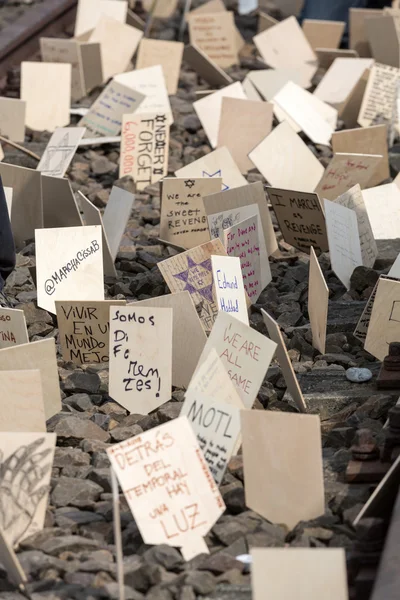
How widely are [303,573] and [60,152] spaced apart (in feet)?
14.9

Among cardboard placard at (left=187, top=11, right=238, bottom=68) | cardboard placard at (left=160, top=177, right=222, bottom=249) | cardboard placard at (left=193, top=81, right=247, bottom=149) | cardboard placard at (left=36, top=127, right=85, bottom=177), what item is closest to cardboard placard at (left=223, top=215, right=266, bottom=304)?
cardboard placard at (left=160, top=177, right=222, bottom=249)

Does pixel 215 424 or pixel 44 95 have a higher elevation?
pixel 215 424

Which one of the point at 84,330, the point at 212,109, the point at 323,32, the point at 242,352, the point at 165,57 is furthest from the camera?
the point at 323,32

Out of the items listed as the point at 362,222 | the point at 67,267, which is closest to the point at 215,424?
the point at 67,267

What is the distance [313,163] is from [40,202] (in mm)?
1771

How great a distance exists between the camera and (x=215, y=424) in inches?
138

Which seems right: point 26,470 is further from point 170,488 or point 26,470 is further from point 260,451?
point 260,451

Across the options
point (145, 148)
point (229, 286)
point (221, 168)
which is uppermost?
point (229, 286)

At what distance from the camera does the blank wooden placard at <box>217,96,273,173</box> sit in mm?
7531

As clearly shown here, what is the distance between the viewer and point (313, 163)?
23.1ft

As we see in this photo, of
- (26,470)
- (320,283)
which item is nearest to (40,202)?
(320,283)

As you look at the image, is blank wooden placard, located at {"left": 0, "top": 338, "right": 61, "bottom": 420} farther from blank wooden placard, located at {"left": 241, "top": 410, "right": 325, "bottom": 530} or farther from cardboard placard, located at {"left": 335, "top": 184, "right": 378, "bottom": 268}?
cardboard placard, located at {"left": 335, "top": 184, "right": 378, "bottom": 268}

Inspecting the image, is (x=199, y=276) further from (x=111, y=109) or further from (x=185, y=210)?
(x=111, y=109)

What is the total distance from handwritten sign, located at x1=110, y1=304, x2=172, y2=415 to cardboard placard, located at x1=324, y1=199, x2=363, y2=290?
1.38m
